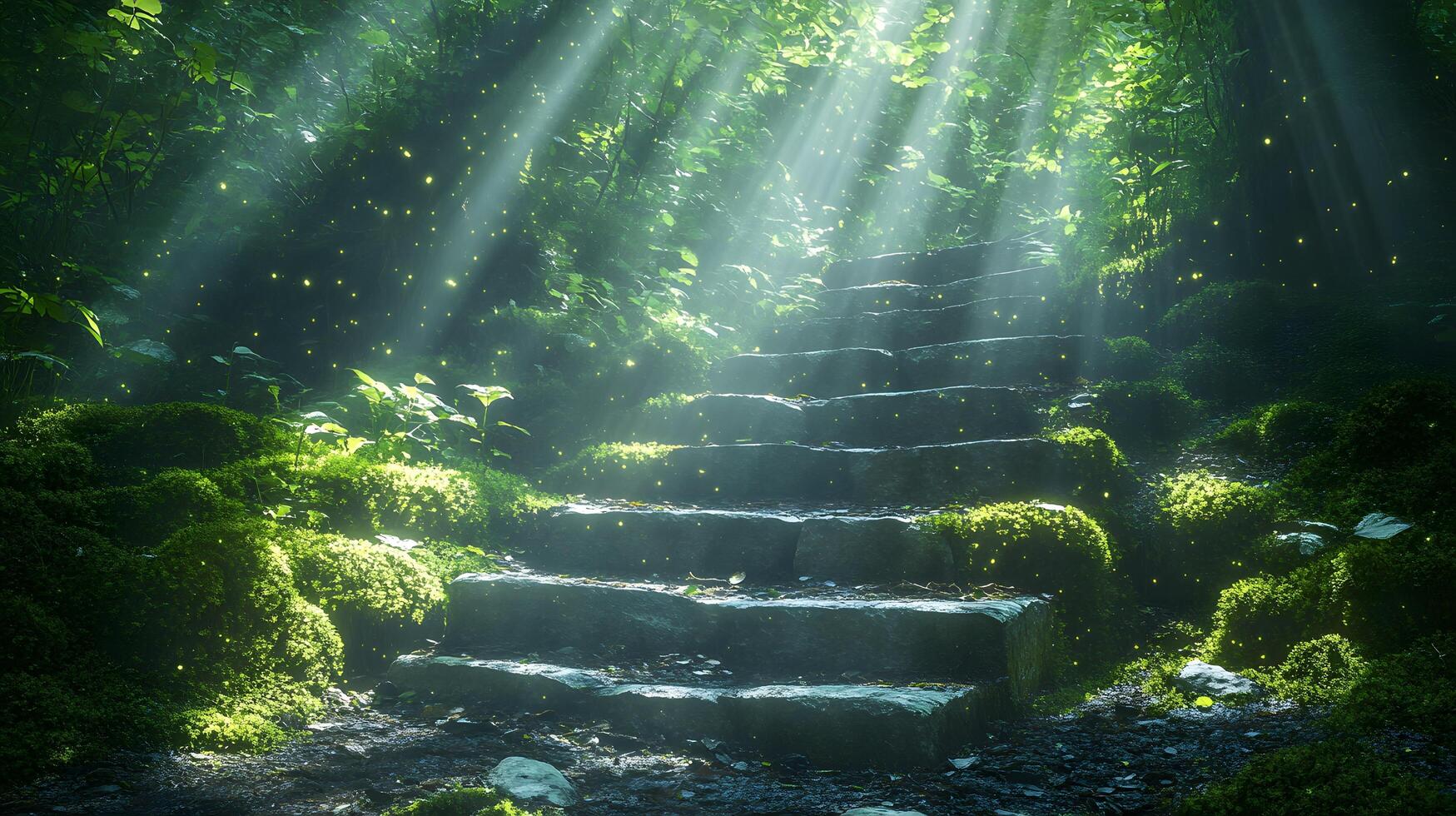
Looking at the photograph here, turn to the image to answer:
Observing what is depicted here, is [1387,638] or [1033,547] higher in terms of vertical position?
[1033,547]

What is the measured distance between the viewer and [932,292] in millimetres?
9258

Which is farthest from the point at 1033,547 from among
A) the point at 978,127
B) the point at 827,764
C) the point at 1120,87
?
the point at 978,127

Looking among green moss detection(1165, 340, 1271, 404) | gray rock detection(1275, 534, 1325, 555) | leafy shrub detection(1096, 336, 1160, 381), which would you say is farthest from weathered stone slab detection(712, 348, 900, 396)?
gray rock detection(1275, 534, 1325, 555)

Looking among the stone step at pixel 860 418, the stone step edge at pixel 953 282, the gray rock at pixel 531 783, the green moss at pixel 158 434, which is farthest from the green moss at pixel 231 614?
the stone step edge at pixel 953 282

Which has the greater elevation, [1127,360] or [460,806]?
[1127,360]

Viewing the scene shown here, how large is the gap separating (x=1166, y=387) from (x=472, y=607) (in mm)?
4456

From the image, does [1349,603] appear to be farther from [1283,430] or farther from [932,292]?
[932,292]

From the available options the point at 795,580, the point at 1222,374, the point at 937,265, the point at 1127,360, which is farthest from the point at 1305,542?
the point at 937,265

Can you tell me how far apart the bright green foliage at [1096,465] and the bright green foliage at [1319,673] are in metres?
1.49

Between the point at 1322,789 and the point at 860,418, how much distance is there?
4271 millimetres

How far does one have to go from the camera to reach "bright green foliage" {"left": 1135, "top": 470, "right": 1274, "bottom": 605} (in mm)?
3828

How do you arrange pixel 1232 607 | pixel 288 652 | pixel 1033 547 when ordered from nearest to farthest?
pixel 288 652 < pixel 1232 607 < pixel 1033 547

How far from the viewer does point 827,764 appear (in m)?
2.86

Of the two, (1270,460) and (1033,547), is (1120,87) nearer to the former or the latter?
(1270,460)
